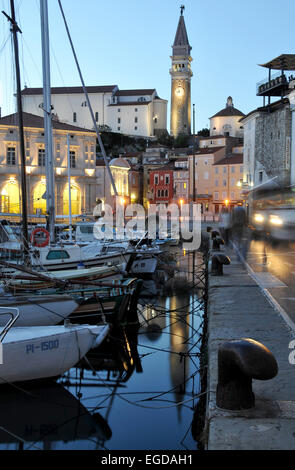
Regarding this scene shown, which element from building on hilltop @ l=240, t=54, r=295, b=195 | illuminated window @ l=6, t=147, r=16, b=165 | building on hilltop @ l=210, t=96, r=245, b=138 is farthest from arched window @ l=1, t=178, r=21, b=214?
building on hilltop @ l=210, t=96, r=245, b=138

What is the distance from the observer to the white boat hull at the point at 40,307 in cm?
1393

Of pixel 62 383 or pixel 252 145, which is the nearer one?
pixel 62 383

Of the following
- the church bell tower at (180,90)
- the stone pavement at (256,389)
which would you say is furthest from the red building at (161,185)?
the stone pavement at (256,389)

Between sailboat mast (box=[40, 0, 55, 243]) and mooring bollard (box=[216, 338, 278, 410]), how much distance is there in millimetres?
18711

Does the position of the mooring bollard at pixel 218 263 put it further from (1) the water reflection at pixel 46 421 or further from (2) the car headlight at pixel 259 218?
(2) the car headlight at pixel 259 218

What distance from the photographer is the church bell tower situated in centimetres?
13575

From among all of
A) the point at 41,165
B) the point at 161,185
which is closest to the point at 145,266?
the point at 41,165

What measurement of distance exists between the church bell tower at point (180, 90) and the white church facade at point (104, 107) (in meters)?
10.2

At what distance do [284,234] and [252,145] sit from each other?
39.7 metres

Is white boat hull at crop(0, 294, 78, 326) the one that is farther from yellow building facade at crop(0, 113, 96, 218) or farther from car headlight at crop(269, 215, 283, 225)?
yellow building facade at crop(0, 113, 96, 218)

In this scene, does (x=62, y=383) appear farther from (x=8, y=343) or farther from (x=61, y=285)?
(x=61, y=285)

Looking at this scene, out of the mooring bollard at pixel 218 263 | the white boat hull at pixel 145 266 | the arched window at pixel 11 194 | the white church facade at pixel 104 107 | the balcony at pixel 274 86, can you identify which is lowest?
the white boat hull at pixel 145 266
